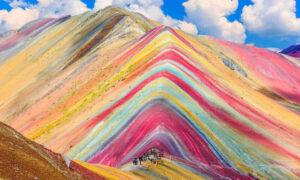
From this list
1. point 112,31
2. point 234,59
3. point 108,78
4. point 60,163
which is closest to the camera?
point 60,163

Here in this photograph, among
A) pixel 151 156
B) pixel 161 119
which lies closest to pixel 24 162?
pixel 151 156

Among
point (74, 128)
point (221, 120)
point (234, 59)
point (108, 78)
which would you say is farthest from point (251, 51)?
point (74, 128)

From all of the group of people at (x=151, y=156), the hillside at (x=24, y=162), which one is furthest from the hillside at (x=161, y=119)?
the hillside at (x=24, y=162)

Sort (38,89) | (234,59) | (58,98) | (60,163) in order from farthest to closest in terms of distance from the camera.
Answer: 1. (234,59)
2. (38,89)
3. (58,98)
4. (60,163)

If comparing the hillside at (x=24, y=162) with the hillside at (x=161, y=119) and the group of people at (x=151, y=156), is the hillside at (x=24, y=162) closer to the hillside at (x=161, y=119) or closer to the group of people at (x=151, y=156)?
the hillside at (x=161, y=119)

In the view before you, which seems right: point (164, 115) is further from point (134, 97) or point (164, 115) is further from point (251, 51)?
point (251, 51)

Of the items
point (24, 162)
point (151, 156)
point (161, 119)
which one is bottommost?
point (24, 162)

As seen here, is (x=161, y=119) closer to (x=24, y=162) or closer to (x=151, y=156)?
(x=151, y=156)

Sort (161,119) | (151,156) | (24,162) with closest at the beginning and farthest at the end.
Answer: (24,162) < (151,156) < (161,119)

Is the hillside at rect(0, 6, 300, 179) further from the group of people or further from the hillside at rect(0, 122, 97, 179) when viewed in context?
the hillside at rect(0, 122, 97, 179)
